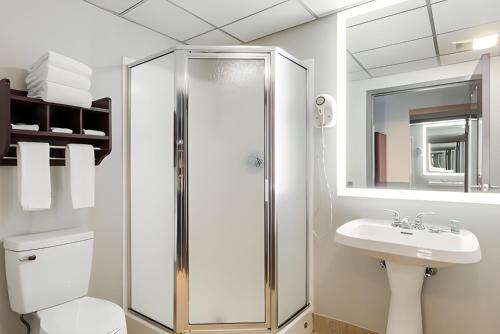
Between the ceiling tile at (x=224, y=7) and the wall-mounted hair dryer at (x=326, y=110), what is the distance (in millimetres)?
700

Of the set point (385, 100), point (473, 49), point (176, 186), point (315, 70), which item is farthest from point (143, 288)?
point (473, 49)

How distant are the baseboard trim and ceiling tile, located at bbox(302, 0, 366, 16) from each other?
2.17m

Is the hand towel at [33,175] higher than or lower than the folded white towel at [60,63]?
lower

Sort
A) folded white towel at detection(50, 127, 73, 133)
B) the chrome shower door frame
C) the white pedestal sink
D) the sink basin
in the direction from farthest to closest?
the chrome shower door frame → folded white towel at detection(50, 127, 73, 133) → the white pedestal sink → the sink basin

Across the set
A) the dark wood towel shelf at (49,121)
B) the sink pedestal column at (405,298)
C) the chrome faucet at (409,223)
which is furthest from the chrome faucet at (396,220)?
the dark wood towel shelf at (49,121)

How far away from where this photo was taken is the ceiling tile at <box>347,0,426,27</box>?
1.90 m

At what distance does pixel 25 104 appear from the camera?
1.58m

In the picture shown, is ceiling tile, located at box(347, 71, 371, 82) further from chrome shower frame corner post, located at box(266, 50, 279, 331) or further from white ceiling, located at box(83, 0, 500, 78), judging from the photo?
chrome shower frame corner post, located at box(266, 50, 279, 331)

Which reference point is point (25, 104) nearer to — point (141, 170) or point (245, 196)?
point (141, 170)

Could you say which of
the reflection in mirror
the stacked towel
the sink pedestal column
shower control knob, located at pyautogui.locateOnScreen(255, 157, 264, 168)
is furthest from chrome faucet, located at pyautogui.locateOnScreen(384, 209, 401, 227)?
the stacked towel

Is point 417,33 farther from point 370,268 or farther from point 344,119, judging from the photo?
point 370,268

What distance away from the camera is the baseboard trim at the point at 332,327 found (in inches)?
80.4

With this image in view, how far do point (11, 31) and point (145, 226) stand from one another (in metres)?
1.35

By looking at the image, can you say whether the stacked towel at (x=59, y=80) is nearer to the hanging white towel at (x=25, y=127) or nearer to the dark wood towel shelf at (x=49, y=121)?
the dark wood towel shelf at (x=49, y=121)
